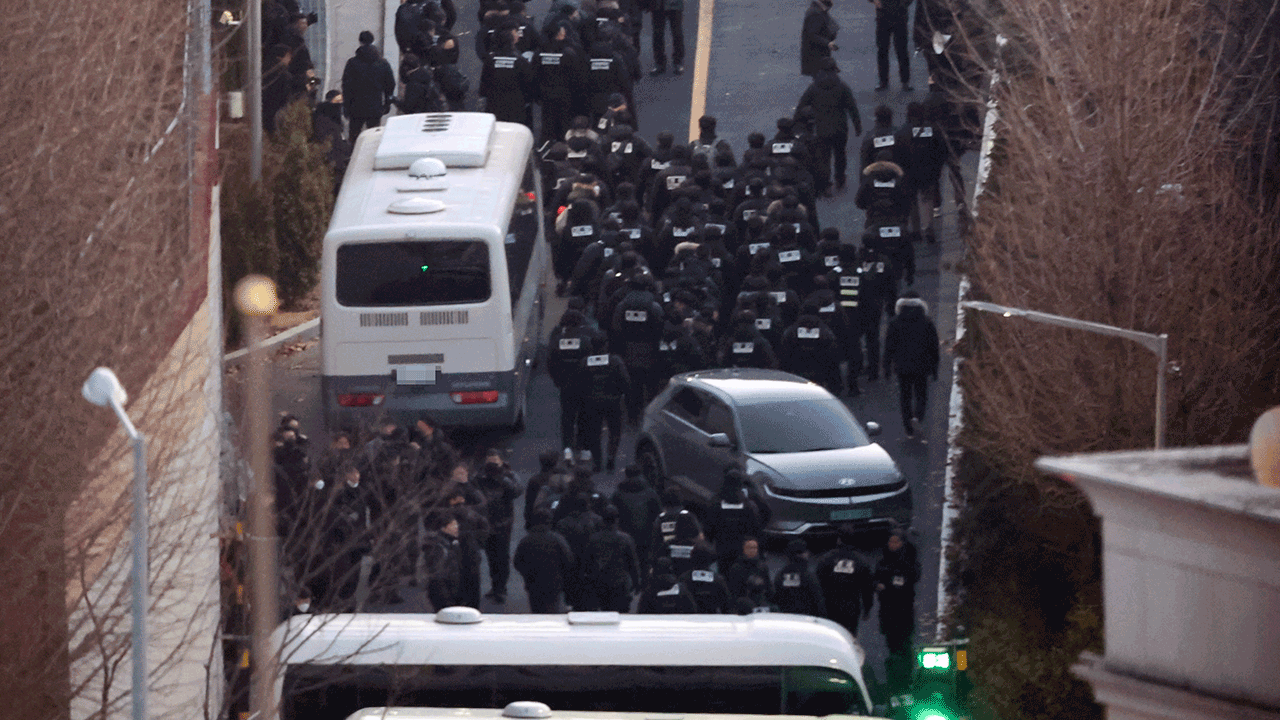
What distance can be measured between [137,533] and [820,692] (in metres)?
6.65

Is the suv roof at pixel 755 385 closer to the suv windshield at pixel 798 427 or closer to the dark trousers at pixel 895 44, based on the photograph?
the suv windshield at pixel 798 427

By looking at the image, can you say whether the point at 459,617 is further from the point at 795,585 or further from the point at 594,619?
the point at 795,585

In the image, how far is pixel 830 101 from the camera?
90.5 feet

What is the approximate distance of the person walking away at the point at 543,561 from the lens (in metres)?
18.2

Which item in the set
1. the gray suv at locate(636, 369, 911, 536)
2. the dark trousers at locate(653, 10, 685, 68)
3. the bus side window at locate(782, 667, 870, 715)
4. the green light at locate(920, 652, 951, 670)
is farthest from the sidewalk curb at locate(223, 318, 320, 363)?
the green light at locate(920, 652, 951, 670)

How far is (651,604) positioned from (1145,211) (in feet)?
18.5

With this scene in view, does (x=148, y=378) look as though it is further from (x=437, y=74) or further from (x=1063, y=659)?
(x=437, y=74)

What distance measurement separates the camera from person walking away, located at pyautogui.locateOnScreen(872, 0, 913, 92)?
101ft

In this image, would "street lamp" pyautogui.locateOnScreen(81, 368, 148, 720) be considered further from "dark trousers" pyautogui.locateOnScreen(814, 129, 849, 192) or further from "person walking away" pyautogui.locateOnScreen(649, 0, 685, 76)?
"person walking away" pyautogui.locateOnScreen(649, 0, 685, 76)

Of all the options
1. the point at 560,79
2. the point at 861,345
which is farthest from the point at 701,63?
the point at 861,345

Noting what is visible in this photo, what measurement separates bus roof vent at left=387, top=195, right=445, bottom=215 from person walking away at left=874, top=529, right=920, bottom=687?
712 centimetres

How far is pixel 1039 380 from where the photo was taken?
62.5 feet

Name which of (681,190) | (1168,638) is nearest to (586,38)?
(681,190)

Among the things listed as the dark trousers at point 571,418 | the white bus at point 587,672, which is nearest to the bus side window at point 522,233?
the dark trousers at point 571,418
